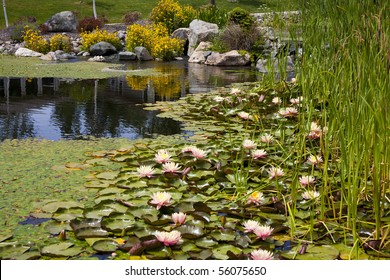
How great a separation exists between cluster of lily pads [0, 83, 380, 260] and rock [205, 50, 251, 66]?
377 inches

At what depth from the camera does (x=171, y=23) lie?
19094 millimetres

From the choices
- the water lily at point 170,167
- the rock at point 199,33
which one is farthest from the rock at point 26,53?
the water lily at point 170,167

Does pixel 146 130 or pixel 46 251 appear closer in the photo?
pixel 46 251

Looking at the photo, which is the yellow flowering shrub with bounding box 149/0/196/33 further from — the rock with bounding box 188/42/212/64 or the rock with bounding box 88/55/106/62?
the rock with bounding box 88/55/106/62

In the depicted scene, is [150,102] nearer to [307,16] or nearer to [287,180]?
[307,16]

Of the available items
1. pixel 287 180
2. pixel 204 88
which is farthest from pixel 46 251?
Answer: pixel 204 88

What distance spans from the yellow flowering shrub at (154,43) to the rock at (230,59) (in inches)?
79.0

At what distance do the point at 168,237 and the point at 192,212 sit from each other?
1.59 ft

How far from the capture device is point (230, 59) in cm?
1391

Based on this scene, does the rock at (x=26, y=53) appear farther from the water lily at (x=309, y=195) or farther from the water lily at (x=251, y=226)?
the water lily at (x=251, y=226)

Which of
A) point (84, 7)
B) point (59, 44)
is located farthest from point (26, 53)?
point (84, 7)

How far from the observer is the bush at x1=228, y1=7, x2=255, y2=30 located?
15.3m

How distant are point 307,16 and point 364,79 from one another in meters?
2.79

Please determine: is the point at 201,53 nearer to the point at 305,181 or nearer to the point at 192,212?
the point at 305,181
